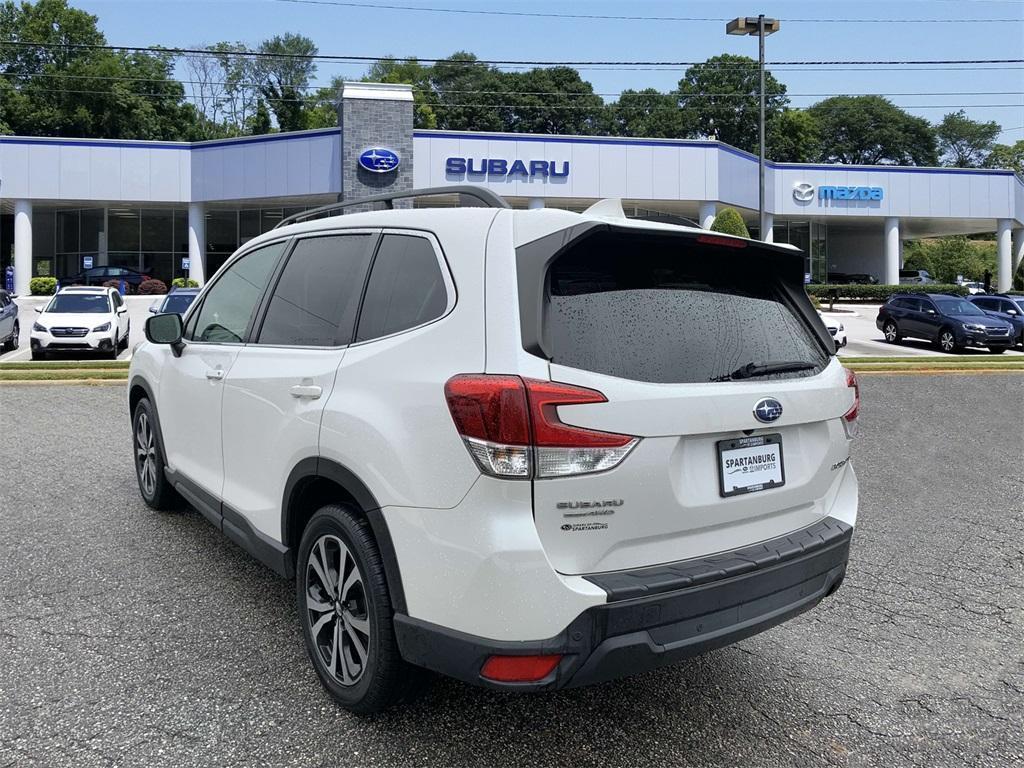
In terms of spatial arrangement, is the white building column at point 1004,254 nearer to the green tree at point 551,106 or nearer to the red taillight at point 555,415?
the green tree at point 551,106

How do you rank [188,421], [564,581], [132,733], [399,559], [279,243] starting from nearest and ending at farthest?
1. [564,581]
2. [399,559]
3. [132,733]
4. [279,243]
5. [188,421]

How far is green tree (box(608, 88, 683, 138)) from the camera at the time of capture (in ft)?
277

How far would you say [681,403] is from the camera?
8.43ft

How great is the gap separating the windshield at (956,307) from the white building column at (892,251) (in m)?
19.4

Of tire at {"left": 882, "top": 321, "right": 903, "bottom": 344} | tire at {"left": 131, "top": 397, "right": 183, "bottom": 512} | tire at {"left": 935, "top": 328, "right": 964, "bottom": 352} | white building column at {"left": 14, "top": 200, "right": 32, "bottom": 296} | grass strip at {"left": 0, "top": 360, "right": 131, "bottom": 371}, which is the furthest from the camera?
white building column at {"left": 14, "top": 200, "right": 32, "bottom": 296}

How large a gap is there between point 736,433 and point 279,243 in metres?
2.38

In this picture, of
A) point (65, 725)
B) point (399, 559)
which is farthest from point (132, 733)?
point (399, 559)

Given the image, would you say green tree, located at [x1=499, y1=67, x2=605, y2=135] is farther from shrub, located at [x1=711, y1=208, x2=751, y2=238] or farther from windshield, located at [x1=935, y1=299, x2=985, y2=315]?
windshield, located at [x1=935, y1=299, x2=985, y2=315]

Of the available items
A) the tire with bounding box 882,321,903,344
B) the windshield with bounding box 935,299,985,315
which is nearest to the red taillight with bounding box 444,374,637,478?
the windshield with bounding box 935,299,985,315

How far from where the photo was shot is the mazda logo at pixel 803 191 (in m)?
40.4

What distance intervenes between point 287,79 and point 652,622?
92.8 metres

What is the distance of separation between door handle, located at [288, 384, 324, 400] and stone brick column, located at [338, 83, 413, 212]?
1161 inches

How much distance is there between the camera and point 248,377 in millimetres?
3627

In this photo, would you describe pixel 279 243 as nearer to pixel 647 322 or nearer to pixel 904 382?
pixel 647 322
